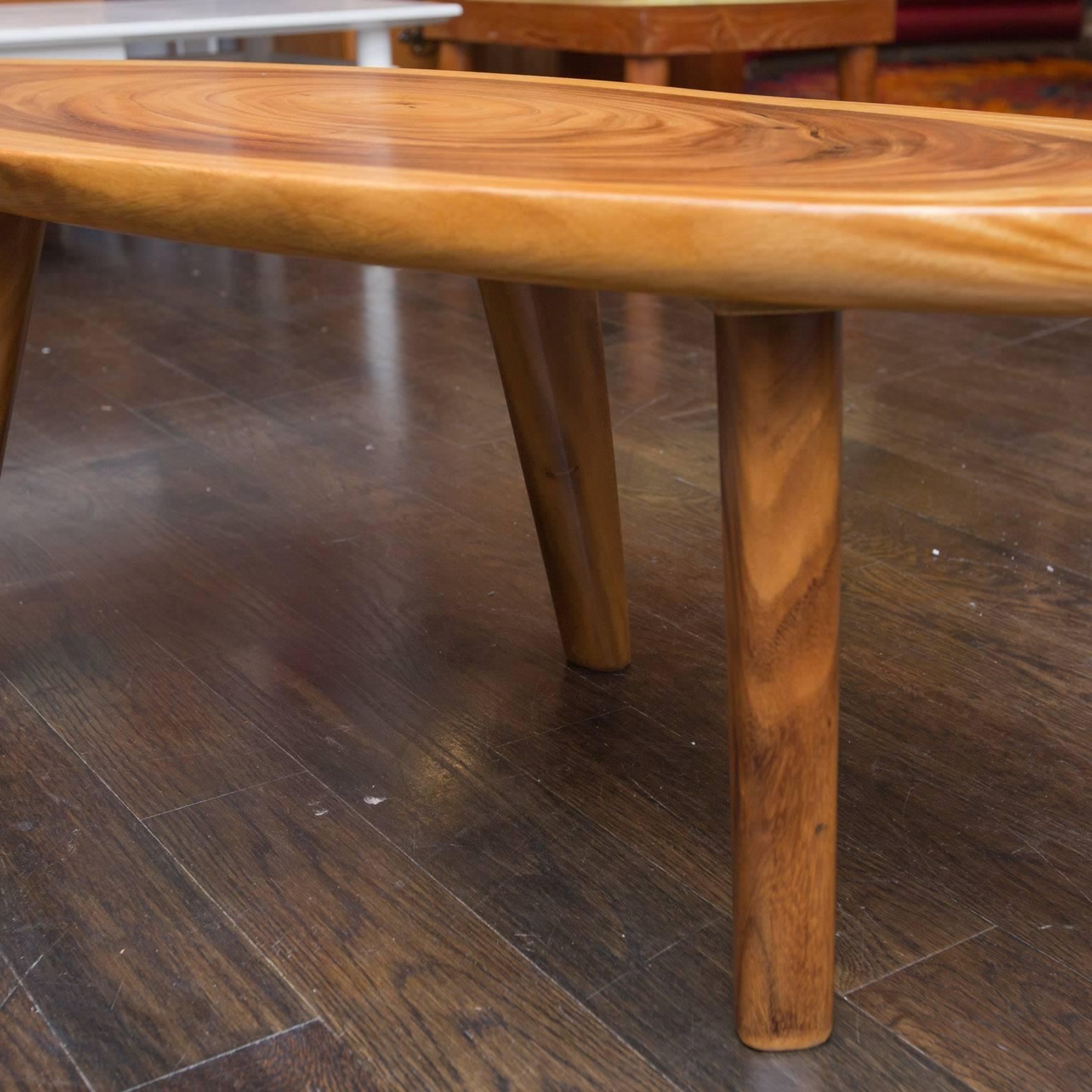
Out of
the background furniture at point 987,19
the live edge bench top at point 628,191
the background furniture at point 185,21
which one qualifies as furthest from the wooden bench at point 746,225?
the background furniture at point 987,19

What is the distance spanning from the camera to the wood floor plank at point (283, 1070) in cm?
55

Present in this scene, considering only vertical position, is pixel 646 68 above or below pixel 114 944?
above

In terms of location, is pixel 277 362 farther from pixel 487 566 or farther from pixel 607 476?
pixel 607 476

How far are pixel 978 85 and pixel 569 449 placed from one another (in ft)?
11.6

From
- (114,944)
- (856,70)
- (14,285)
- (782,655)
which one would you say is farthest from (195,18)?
(782,655)

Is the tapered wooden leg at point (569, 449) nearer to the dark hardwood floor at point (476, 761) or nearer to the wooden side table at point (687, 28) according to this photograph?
the dark hardwood floor at point (476, 761)

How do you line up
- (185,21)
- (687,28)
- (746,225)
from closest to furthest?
1. (746,225)
2. (185,21)
3. (687,28)

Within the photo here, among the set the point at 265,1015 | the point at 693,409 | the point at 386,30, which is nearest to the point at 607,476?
the point at 265,1015

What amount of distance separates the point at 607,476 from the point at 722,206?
0.42 metres

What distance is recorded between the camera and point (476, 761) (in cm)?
77

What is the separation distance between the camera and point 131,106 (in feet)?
2.25

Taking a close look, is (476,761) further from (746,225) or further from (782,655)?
(746,225)

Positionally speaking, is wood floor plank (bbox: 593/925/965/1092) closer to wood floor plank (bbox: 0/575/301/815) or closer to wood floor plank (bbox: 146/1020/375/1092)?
wood floor plank (bbox: 146/1020/375/1092)

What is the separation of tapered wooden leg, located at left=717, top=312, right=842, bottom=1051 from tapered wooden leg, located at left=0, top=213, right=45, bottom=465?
0.42 meters
